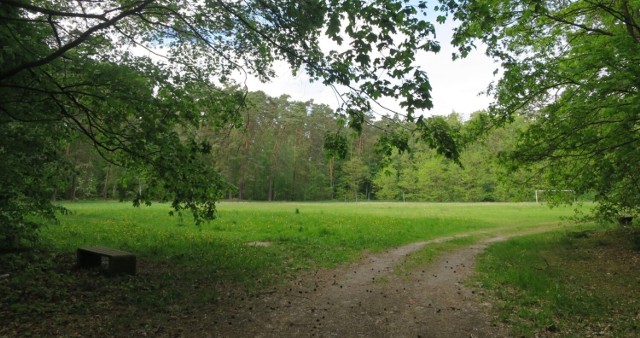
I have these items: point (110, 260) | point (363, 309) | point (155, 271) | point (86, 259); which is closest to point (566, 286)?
point (363, 309)

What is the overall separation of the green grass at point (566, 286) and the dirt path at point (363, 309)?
694 mm

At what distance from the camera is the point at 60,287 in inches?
314

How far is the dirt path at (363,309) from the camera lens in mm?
6398

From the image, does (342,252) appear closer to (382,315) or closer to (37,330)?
(382,315)

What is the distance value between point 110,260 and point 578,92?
1287cm

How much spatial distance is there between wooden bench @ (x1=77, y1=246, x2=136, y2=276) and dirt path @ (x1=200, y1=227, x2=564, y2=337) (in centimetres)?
318

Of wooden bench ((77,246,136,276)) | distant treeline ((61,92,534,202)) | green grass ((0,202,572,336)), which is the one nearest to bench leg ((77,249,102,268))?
wooden bench ((77,246,136,276))

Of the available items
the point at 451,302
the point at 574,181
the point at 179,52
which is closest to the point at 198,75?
the point at 179,52

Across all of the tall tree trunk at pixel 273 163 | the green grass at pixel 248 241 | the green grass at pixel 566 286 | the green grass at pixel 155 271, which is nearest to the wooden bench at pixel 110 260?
the green grass at pixel 155 271

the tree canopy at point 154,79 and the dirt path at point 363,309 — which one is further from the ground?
the tree canopy at point 154,79

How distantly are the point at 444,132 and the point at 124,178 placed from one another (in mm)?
7100

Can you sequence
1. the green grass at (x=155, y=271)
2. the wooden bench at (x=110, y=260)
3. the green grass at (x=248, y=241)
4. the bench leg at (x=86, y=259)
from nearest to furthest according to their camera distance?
the green grass at (x=155, y=271)
the wooden bench at (x=110, y=260)
the bench leg at (x=86, y=259)
the green grass at (x=248, y=241)

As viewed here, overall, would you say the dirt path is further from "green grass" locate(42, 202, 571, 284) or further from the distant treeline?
the distant treeline

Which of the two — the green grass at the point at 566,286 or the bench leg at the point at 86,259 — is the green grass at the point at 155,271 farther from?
the green grass at the point at 566,286
